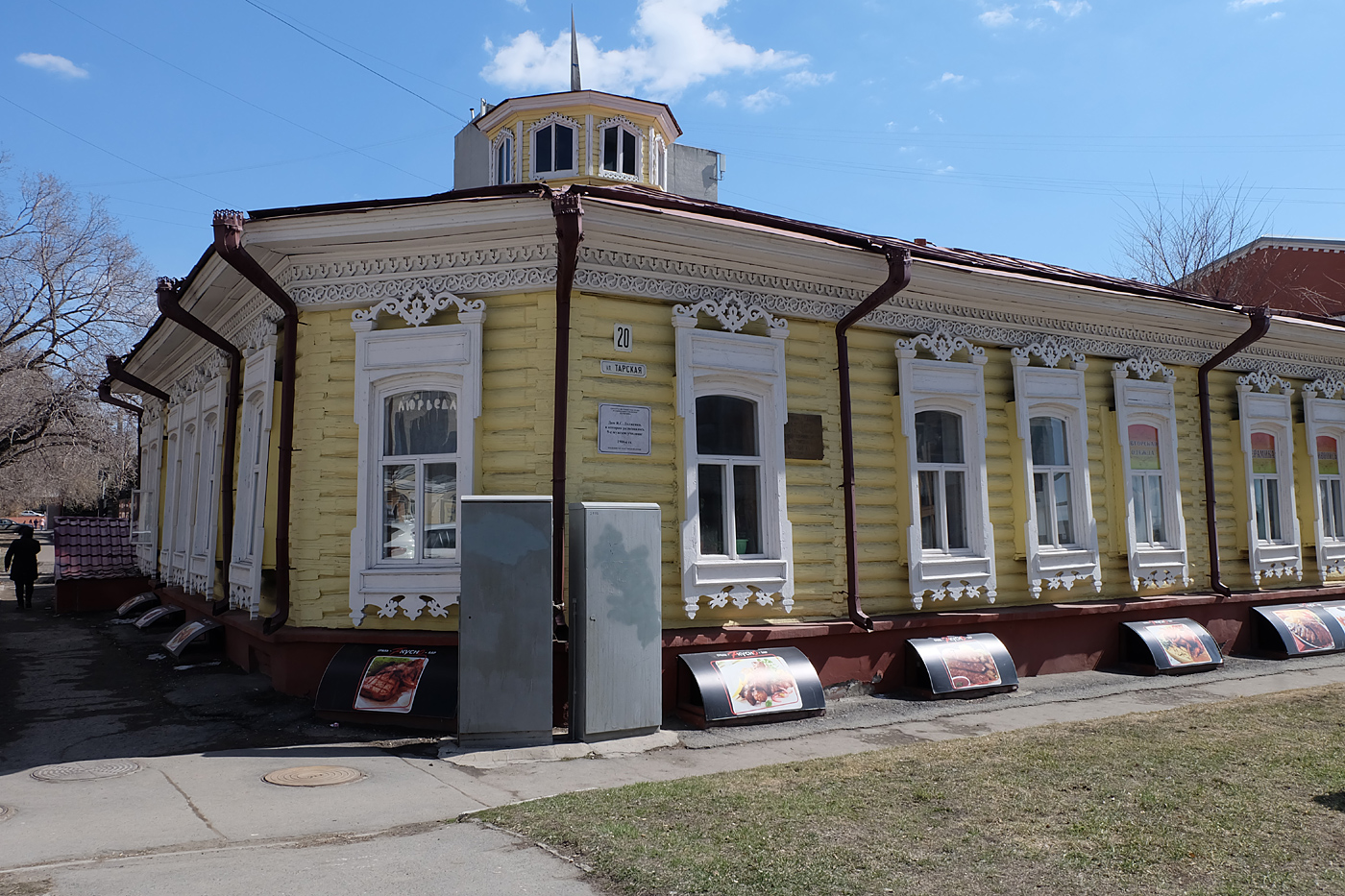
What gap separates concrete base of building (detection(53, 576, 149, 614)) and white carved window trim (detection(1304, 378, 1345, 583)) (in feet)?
63.2

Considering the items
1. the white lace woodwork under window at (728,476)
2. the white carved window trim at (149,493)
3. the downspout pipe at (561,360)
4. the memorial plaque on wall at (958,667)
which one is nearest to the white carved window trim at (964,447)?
the memorial plaque on wall at (958,667)

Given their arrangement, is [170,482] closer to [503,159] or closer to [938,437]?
[503,159]

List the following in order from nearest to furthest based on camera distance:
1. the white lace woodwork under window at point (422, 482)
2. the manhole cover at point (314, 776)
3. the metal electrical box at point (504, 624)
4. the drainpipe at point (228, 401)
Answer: the manhole cover at point (314, 776) → the metal electrical box at point (504, 624) → the white lace woodwork under window at point (422, 482) → the drainpipe at point (228, 401)

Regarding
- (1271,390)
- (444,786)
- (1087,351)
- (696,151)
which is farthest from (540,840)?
(696,151)

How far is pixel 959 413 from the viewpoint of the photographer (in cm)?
1018

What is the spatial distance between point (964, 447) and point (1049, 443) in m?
1.47

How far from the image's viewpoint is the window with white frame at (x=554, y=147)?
51.4 feet

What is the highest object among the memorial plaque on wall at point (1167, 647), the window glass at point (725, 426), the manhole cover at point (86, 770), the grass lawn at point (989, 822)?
the window glass at point (725, 426)

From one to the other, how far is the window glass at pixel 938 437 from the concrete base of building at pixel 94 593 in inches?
556

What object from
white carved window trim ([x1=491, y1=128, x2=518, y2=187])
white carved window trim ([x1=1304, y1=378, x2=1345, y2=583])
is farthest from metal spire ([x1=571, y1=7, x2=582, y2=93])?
white carved window trim ([x1=1304, y1=378, x2=1345, y2=583])

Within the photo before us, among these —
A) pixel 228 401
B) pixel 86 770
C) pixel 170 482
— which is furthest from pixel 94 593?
pixel 86 770

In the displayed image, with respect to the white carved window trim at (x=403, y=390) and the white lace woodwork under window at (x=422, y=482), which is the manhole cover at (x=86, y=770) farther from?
the white lace woodwork under window at (x=422, y=482)

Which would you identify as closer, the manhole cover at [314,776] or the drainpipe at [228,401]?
the manhole cover at [314,776]

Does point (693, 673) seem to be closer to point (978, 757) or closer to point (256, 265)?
point (978, 757)
